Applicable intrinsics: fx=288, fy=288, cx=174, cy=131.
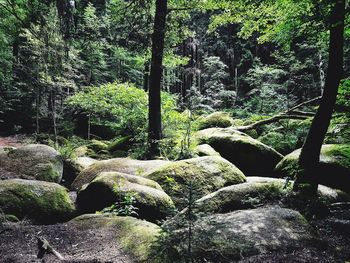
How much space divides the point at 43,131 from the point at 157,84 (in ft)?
52.7

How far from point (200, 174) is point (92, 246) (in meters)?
3.93

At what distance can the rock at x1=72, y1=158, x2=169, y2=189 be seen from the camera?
898 centimetres

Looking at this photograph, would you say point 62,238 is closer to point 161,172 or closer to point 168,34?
point 161,172

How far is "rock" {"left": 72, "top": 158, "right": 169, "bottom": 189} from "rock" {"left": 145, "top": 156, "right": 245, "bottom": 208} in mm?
767

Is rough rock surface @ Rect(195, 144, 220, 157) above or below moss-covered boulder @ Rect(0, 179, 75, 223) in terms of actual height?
above

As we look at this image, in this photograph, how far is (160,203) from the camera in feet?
20.6

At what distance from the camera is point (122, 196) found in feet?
20.4

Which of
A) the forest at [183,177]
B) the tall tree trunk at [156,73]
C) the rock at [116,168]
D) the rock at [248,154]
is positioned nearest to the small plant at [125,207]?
the forest at [183,177]

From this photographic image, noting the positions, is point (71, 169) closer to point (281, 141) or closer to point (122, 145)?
point (122, 145)

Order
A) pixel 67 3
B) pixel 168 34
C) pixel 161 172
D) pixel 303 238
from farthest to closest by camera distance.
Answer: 1. pixel 168 34
2. pixel 161 172
3. pixel 67 3
4. pixel 303 238

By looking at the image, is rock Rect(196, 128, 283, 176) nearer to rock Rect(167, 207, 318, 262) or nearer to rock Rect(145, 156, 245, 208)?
rock Rect(145, 156, 245, 208)

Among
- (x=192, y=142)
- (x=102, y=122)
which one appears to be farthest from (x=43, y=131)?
(x=192, y=142)

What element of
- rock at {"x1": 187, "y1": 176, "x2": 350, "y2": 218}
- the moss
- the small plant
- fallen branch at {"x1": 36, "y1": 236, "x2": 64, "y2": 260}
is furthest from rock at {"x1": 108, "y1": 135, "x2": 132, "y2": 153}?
fallen branch at {"x1": 36, "y1": 236, "x2": 64, "y2": 260}

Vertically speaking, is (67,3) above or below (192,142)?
above
